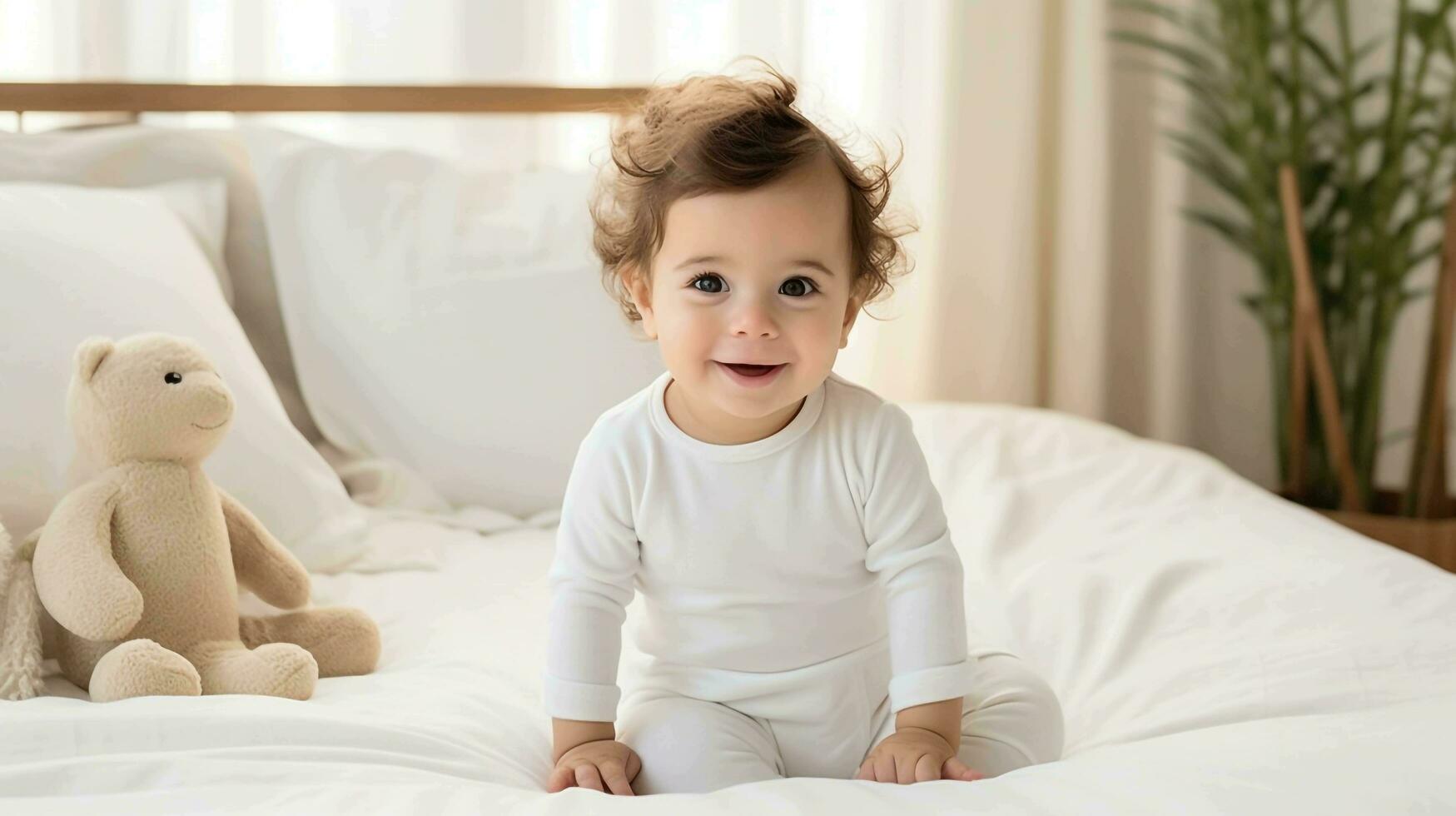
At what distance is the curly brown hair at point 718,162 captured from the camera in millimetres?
919

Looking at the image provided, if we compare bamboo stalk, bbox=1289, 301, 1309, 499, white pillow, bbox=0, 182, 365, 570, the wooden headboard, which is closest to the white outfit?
white pillow, bbox=0, 182, 365, 570

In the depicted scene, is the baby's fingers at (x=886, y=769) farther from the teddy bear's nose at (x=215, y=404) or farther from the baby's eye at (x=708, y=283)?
the teddy bear's nose at (x=215, y=404)

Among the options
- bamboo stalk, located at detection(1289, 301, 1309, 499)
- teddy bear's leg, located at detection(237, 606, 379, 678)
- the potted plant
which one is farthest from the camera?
bamboo stalk, located at detection(1289, 301, 1309, 499)

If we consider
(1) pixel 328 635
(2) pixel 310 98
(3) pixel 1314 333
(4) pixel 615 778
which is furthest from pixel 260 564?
(3) pixel 1314 333

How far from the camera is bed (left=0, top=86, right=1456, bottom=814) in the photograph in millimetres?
795

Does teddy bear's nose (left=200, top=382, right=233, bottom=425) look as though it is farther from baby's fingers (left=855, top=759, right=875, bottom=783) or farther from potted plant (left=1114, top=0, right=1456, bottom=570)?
potted plant (left=1114, top=0, right=1456, bottom=570)

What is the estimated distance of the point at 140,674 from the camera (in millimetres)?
959

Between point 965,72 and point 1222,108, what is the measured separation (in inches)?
19.7

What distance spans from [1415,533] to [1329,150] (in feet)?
2.79

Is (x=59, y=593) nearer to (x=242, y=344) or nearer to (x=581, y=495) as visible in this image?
(x=581, y=495)

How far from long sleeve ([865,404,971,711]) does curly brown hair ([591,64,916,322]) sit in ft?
0.45

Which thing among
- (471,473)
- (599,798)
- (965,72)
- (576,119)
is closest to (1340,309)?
(965,72)

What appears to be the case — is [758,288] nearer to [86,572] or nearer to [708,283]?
[708,283]

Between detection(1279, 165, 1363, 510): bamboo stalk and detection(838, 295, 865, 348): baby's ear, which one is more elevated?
detection(838, 295, 865, 348): baby's ear
